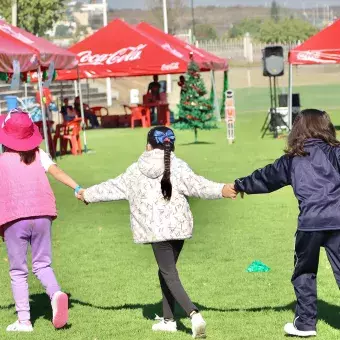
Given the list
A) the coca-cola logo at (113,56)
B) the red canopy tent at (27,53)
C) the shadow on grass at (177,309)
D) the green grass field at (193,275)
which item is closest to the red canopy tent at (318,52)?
the red canopy tent at (27,53)

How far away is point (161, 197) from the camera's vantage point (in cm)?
793

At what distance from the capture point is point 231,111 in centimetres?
2984

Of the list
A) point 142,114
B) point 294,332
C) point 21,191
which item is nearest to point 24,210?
point 21,191

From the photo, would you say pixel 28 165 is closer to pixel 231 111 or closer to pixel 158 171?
pixel 158 171

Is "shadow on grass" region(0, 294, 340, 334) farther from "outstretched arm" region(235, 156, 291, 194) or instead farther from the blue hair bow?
the blue hair bow

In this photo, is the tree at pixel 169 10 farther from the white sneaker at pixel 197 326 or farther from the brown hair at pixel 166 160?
the white sneaker at pixel 197 326

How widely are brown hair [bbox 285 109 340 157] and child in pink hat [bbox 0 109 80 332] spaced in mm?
1998

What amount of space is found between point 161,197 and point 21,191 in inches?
44.5

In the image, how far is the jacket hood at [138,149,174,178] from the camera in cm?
789

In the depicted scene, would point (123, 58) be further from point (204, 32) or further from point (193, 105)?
point (204, 32)

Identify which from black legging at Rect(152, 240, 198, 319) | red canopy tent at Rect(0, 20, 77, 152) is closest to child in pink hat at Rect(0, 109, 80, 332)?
black legging at Rect(152, 240, 198, 319)

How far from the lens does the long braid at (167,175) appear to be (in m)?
7.82

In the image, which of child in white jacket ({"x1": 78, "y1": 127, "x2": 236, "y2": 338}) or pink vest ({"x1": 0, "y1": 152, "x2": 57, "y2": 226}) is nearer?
child in white jacket ({"x1": 78, "y1": 127, "x2": 236, "y2": 338})

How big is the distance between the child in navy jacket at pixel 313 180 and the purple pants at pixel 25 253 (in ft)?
5.83
